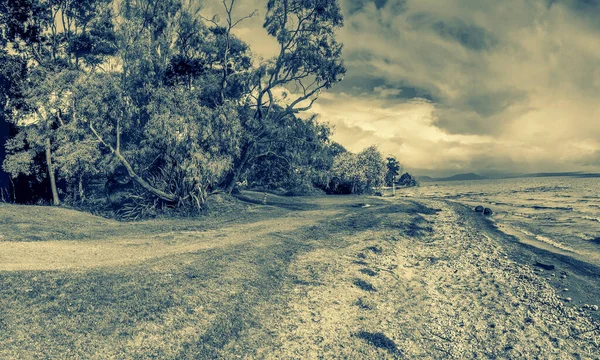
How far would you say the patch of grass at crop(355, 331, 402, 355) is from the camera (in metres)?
6.89

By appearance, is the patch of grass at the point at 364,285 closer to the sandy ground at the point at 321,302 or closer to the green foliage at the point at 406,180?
the sandy ground at the point at 321,302

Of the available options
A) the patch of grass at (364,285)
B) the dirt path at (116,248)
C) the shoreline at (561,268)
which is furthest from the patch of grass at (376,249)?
the shoreline at (561,268)

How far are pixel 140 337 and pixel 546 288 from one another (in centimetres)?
1186

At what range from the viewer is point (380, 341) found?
7.13 m

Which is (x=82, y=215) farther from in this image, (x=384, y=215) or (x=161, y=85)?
(x=384, y=215)

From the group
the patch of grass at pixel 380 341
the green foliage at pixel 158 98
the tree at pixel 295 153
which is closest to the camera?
the patch of grass at pixel 380 341

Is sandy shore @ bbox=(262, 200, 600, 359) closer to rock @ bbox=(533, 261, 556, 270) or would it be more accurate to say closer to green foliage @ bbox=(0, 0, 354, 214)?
rock @ bbox=(533, 261, 556, 270)

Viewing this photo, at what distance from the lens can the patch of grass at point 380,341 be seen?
6.89m

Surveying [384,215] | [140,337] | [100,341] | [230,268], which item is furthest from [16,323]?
[384,215]

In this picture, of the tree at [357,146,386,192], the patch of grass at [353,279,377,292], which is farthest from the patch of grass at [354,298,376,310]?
the tree at [357,146,386,192]

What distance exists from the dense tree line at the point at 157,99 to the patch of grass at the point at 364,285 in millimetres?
14231

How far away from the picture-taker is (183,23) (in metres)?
25.8

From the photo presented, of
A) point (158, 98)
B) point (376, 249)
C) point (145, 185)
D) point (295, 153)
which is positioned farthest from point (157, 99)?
point (376, 249)

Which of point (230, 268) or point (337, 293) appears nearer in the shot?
point (337, 293)
